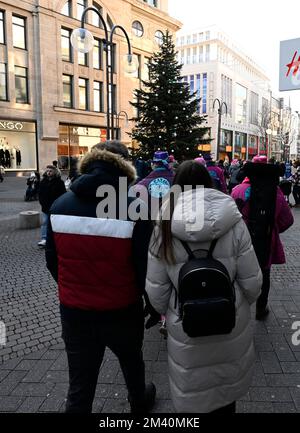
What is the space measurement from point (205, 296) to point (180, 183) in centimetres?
69

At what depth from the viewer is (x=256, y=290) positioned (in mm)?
2195

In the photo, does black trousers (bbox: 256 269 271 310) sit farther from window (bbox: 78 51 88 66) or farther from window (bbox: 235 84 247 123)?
window (bbox: 235 84 247 123)

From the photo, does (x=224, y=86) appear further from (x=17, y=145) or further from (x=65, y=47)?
(x=17, y=145)

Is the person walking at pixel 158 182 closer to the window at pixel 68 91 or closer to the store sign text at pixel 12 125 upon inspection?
the store sign text at pixel 12 125

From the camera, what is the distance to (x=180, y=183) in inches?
88.2

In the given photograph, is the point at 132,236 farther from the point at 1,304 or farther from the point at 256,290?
the point at 1,304

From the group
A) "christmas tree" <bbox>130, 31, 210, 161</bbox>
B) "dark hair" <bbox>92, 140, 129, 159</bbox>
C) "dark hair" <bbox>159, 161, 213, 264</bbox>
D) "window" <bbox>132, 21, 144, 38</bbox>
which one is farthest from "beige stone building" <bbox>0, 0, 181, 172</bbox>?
"dark hair" <bbox>159, 161, 213, 264</bbox>

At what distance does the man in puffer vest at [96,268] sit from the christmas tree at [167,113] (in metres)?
15.1

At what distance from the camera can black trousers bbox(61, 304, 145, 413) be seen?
7.82 ft

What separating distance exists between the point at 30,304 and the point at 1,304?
0.42 meters

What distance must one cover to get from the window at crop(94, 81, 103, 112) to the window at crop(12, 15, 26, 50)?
26.2ft

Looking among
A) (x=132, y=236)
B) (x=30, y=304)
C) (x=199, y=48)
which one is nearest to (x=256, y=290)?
(x=132, y=236)

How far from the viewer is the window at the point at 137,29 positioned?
40.8 meters
